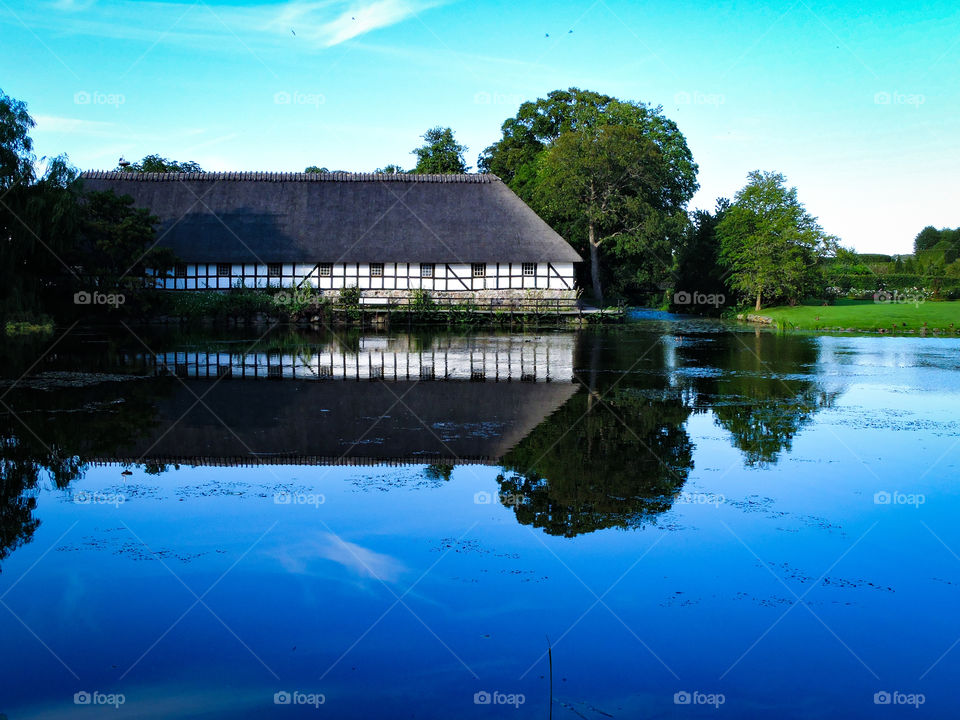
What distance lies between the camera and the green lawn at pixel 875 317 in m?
36.7

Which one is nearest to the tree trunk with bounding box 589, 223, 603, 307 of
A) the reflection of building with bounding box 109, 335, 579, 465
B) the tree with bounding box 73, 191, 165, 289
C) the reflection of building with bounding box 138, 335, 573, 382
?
the reflection of building with bounding box 138, 335, 573, 382

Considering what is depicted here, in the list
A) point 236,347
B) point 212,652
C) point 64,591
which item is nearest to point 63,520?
point 64,591

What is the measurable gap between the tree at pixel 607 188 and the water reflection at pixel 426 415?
2584 centimetres

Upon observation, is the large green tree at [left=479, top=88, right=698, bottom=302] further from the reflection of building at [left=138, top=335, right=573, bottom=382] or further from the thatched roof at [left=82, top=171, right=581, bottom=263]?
the reflection of building at [left=138, top=335, right=573, bottom=382]

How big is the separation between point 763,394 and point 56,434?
12636 millimetres

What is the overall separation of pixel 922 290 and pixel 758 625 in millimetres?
53667

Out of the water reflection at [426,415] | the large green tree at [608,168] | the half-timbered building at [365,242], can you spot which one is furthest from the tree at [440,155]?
the water reflection at [426,415]

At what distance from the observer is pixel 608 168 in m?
50.0

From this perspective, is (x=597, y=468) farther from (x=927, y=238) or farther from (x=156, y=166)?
(x=927, y=238)

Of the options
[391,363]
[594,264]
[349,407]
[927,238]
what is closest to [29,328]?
[391,363]

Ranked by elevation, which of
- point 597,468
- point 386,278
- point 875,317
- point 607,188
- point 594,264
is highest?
point 607,188

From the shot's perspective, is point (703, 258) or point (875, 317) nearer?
point (875, 317)

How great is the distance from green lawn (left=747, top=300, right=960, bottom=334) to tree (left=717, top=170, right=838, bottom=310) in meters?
1.59

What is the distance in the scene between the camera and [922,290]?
5266 cm
